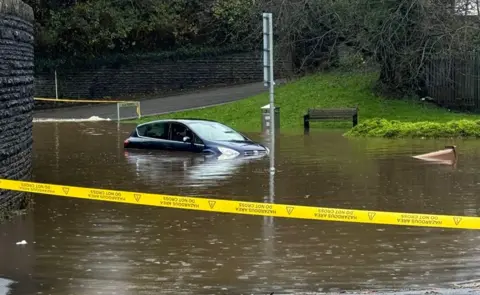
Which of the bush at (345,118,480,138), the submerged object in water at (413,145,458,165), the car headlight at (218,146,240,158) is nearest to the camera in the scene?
the submerged object in water at (413,145,458,165)

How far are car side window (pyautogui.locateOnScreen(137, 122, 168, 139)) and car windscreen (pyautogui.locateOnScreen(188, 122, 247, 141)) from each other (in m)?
1.01

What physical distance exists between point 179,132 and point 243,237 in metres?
11.9

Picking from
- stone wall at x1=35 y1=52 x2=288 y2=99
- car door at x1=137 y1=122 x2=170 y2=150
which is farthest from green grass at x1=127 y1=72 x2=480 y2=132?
stone wall at x1=35 y1=52 x2=288 y2=99

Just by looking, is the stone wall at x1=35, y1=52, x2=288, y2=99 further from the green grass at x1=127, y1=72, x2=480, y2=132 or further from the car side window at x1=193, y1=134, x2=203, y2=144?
the car side window at x1=193, y1=134, x2=203, y2=144

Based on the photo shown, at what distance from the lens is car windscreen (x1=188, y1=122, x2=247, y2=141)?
22391 mm

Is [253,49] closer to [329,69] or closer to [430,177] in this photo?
[329,69]

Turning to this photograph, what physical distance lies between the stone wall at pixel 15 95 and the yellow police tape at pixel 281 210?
1.08 meters

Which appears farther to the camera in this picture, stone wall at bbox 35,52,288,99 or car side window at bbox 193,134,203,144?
stone wall at bbox 35,52,288,99

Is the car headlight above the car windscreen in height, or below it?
below

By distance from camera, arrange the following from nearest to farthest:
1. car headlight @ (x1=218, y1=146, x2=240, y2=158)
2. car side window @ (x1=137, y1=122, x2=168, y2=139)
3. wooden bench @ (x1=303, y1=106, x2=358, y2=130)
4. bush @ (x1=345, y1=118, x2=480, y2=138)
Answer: car headlight @ (x1=218, y1=146, x2=240, y2=158), car side window @ (x1=137, y1=122, x2=168, y2=139), bush @ (x1=345, y1=118, x2=480, y2=138), wooden bench @ (x1=303, y1=106, x2=358, y2=130)

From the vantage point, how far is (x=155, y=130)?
23.7 meters

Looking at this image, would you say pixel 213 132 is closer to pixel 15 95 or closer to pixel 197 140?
pixel 197 140

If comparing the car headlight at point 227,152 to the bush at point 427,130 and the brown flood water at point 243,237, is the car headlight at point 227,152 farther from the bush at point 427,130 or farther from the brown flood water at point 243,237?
the bush at point 427,130

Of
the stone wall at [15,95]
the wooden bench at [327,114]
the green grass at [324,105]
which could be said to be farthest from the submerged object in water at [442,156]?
the green grass at [324,105]
